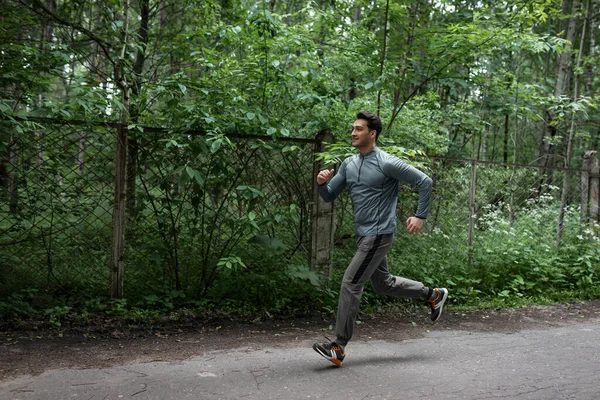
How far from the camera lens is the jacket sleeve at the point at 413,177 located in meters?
4.47

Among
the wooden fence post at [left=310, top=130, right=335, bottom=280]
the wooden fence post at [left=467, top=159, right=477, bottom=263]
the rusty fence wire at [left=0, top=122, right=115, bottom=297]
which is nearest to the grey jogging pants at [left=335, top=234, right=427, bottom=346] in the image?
the wooden fence post at [left=310, top=130, right=335, bottom=280]

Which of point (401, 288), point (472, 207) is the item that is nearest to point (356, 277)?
point (401, 288)

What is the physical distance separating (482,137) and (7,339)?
24136 millimetres

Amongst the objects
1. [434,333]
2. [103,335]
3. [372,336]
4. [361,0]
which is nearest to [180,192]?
[103,335]

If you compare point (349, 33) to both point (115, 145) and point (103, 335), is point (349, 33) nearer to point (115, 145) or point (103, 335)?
point (115, 145)

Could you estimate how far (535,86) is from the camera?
6.93 m

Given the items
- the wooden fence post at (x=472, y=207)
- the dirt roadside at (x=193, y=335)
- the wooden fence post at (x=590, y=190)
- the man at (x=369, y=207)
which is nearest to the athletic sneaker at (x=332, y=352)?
the man at (x=369, y=207)

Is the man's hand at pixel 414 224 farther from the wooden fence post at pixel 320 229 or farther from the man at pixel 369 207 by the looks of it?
the wooden fence post at pixel 320 229

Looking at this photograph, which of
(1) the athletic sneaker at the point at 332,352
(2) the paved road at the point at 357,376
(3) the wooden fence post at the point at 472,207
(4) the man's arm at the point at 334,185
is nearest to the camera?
(2) the paved road at the point at 357,376

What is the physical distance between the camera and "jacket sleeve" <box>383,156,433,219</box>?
4.47 metres

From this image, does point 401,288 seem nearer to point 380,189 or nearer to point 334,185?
point 380,189

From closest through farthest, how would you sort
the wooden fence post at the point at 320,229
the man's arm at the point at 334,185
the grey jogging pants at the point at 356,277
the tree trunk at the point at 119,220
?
the grey jogging pants at the point at 356,277 → the man's arm at the point at 334,185 → the tree trunk at the point at 119,220 → the wooden fence post at the point at 320,229

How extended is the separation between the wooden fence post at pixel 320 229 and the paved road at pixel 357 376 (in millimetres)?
1291

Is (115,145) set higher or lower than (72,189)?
higher
